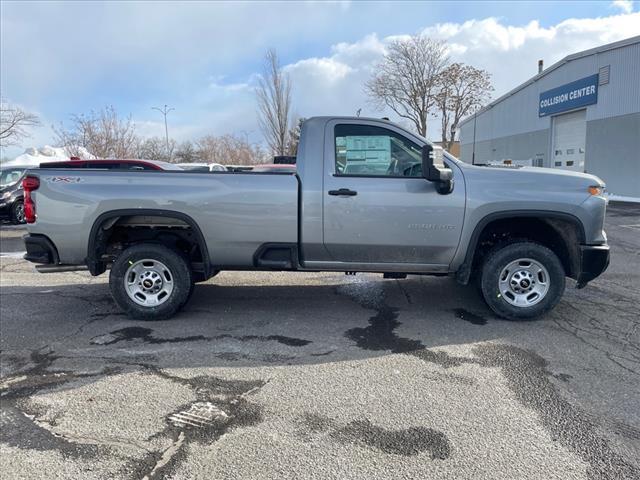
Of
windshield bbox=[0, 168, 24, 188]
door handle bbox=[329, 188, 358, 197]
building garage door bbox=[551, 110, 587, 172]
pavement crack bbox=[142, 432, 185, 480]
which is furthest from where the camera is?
building garage door bbox=[551, 110, 587, 172]

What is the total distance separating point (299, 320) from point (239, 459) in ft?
8.24

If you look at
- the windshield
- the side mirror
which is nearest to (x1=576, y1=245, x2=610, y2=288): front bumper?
the side mirror

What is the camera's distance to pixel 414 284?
6719mm

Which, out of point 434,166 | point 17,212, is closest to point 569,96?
point 434,166

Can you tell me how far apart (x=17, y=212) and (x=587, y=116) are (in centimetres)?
2587

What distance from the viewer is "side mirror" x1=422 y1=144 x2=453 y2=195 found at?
450 cm

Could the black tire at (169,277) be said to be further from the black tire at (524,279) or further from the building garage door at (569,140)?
the building garage door at (569,140)

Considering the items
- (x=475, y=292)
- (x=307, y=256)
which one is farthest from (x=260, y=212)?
(x=475, y=292)

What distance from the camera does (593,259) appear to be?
4.79 m

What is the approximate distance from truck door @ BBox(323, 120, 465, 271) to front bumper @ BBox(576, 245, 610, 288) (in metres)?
1.32

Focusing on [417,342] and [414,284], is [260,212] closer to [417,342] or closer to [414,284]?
[417,342]

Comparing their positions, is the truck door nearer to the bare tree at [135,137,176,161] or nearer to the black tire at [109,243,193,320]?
the black tire at [109,243,193,320]

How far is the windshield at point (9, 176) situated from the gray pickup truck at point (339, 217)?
1180 centimetres

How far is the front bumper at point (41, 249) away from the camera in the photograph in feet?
16.3
